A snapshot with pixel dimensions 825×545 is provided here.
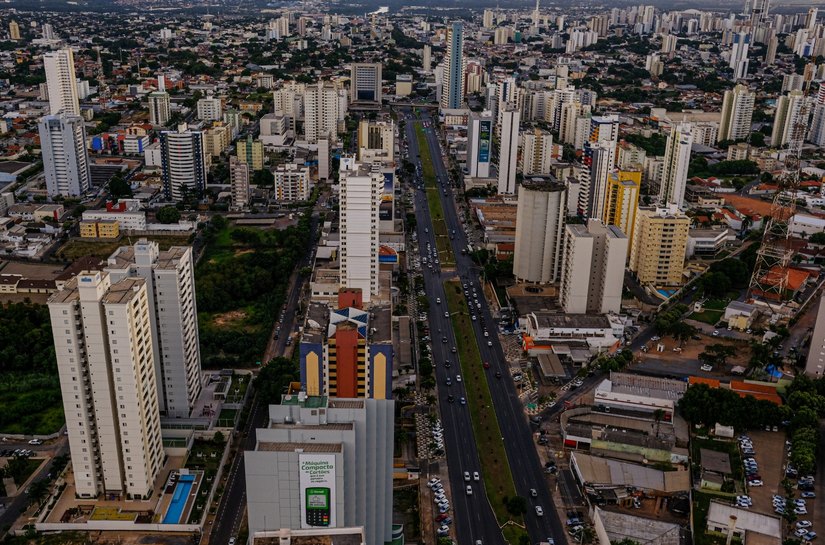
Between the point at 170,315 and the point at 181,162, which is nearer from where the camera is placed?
the point at 170,315

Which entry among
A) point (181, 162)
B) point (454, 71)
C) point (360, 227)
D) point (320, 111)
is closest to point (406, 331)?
point (360, 227)

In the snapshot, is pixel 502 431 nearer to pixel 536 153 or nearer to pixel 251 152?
pixel 536 153

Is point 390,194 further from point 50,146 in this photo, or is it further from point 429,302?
point 50,146

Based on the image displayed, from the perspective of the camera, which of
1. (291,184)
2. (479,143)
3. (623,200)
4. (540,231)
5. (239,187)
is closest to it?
(540,231)

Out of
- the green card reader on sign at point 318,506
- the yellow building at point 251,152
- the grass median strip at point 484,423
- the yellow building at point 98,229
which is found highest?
the green card reader on sign at point 318,506

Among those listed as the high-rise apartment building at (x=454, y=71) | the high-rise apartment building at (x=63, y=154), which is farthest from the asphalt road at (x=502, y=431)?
the high-rise apartment building at (x=454, y=71)

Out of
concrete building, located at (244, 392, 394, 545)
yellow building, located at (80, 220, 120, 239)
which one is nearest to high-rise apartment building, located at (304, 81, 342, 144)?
yellow building, located at (80, 220, 120, 239)

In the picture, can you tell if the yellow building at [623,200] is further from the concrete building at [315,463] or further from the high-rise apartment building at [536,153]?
the concrete building at [315,463]
